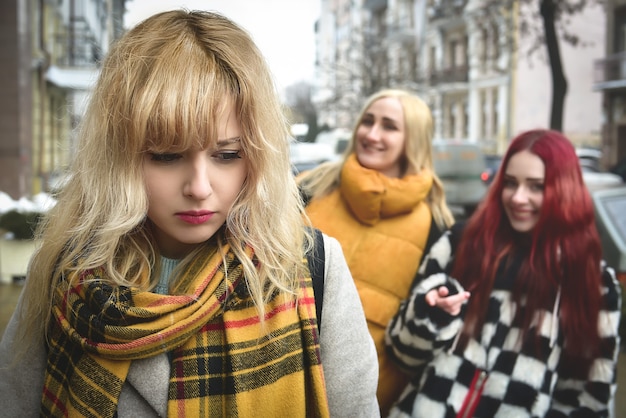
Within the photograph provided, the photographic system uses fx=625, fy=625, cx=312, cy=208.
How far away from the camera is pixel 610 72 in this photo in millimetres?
11586

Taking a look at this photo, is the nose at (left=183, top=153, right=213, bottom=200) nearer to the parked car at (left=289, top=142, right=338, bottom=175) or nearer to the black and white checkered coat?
the black and white checkered coat

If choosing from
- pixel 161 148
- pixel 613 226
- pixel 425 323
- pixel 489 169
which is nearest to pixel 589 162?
pixel 489 169

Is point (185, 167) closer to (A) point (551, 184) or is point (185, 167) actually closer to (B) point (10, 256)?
(A) point (551, 184)

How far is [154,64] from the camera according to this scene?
45.4 inches

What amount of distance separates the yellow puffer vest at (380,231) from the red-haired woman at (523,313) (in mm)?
255

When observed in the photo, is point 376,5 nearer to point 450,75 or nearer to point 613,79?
point 450,75

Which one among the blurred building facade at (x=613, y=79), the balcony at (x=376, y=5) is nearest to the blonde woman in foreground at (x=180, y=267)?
the blurred building facade at (x=613, y=79)

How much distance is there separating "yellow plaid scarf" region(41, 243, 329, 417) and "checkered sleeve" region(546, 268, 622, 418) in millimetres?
932

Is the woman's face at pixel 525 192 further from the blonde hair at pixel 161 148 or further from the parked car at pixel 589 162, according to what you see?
the parked car at pixel 589 162

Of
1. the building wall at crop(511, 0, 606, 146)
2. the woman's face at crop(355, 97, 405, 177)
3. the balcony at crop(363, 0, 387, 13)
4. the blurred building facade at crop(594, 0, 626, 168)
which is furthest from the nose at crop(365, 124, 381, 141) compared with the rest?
the balcony at crop(363, 0, 387, 13)

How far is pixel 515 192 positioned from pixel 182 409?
1.26 m

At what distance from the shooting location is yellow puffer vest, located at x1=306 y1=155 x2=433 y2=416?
230 centimetres

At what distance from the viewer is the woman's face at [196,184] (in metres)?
1.16

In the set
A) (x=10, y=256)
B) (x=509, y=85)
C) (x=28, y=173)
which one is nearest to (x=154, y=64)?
(x=10, y=256)
